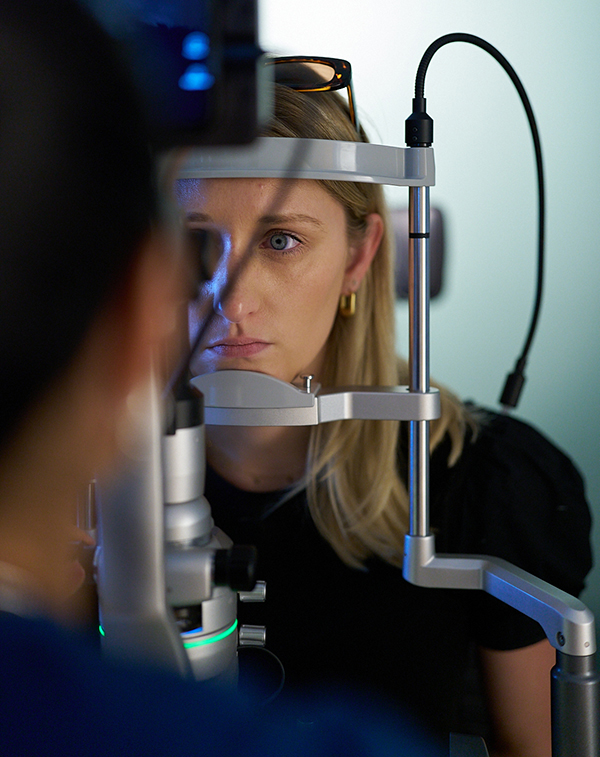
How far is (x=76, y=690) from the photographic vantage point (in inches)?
13.0

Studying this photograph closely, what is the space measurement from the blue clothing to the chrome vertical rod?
12.6 inches

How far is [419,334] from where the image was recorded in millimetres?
626

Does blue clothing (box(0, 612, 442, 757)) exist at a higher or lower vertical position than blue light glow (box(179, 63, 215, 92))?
lower

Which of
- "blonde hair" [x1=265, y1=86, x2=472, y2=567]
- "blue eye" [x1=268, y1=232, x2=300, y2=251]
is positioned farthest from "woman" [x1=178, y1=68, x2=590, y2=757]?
"blue eye" [x1=268, y1=232, x2=300, y2=251]

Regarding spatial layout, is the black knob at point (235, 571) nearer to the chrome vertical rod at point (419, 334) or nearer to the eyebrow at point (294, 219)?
the chrome vertical rod at point (419, 334)

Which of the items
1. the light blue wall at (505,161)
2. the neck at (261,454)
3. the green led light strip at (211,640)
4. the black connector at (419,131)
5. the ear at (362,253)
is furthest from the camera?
the light blue wall at (505,161)

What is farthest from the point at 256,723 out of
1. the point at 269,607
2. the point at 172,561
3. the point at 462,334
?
the point at 462,334

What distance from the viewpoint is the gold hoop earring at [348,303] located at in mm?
976

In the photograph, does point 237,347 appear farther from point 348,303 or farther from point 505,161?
point 505,161

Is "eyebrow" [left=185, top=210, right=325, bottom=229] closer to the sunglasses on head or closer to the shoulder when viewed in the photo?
the sunglasses on head

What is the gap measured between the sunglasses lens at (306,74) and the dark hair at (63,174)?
362 mm

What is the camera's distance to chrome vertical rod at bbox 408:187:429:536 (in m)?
0.61

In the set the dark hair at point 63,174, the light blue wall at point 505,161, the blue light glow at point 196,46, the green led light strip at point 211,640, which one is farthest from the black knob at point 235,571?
the light blue wall at point 505,161

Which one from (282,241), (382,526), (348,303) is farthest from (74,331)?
(382,526)
